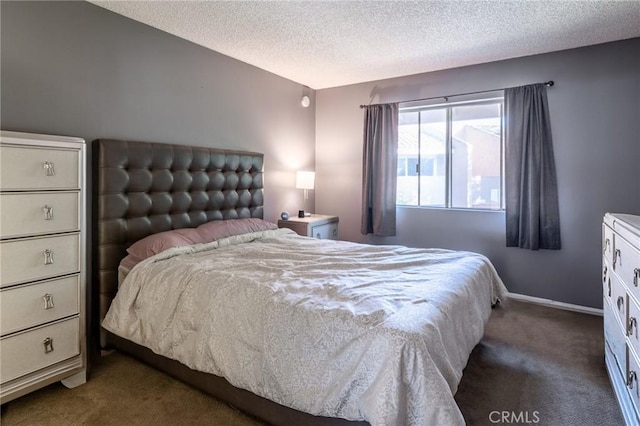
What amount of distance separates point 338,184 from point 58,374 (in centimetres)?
351

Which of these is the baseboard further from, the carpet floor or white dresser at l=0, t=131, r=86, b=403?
white dresser at l=0, t=131, r=86, b=403

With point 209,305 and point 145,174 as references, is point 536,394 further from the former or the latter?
point 145,174

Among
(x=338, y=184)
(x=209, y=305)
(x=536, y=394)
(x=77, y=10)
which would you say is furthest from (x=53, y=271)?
(x=338, y=184)

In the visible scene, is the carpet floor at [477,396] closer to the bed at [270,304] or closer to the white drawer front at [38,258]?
the bed at [270,304]

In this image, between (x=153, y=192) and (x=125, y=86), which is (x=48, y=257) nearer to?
(x=153, y=192)

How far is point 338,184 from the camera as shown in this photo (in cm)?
484

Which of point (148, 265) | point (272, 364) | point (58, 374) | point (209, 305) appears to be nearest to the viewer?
point (272, 364)

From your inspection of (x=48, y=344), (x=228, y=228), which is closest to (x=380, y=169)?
(x=228, y=228)

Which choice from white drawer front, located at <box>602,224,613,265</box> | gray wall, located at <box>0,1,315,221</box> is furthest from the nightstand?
white drawer front, located at <box>602,224,613,265</box>

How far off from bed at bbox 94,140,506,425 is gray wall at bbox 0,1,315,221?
26 cm

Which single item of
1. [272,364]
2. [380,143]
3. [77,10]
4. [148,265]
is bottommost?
[272,364]

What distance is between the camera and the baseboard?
134 inches

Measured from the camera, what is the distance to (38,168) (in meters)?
1.93

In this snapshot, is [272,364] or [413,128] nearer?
[272,364]
